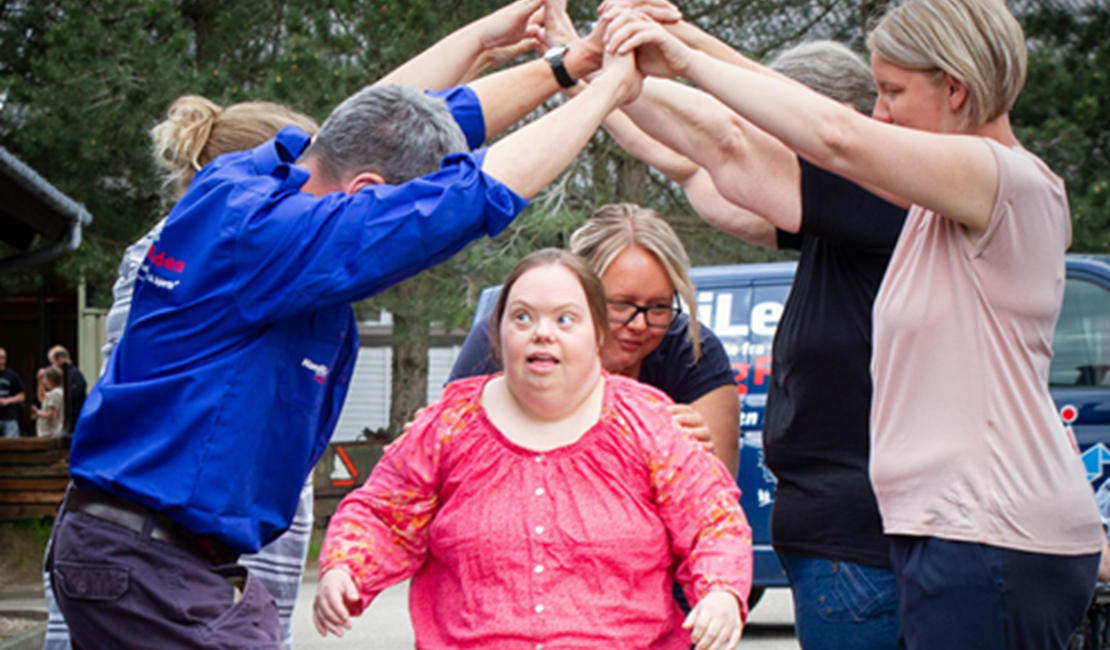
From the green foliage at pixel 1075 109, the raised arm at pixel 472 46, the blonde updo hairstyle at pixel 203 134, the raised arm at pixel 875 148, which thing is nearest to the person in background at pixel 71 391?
the green foliage at pixel 1075 109

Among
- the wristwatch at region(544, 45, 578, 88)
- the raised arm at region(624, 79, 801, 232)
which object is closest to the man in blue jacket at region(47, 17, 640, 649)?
the raised arm at region(624, 79, 801, 232)

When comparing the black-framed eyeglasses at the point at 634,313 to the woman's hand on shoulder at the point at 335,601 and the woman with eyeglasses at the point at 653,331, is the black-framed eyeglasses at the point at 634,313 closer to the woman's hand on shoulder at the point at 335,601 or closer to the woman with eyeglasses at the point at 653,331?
the woman with eyeglasses at the point at 653,331

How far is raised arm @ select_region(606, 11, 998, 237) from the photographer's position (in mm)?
2256

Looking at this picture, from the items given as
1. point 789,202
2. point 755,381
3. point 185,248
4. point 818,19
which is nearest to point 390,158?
point 185,248

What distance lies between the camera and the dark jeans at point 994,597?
222cm

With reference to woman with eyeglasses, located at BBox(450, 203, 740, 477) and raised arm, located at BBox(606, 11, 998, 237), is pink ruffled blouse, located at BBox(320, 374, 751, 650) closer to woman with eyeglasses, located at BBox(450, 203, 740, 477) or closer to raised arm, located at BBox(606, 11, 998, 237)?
woman with eyeglasses, located at BBox(450, 203, 740, 477)

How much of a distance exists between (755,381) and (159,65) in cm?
752

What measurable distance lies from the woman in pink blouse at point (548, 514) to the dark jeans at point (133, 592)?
11.2 inches

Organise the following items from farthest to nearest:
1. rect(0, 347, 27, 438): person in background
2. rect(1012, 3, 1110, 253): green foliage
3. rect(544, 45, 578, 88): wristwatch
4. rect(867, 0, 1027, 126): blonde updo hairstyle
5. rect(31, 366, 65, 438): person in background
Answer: rect(0, 347, 27, 438): person in background < rect(31, 366, 65, 438): person in background < rect(1012, 3, 1110, 253): green foliage < rect(544, 45, 578, 88): wristwatch < rect(867, 0, 1027, 126): blonde updo hairstyle

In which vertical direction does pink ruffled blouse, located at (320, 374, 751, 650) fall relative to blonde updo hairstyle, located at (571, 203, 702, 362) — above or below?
below

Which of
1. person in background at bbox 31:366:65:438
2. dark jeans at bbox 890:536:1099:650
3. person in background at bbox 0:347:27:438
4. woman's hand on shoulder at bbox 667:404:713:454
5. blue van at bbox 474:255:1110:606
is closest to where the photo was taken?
dark jeans at bbox 890:536:1099:650

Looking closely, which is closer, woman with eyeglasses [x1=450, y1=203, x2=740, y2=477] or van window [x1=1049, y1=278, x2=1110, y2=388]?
woman with eyeglasses [x1=450, y1=203, x2=740, y2=477]

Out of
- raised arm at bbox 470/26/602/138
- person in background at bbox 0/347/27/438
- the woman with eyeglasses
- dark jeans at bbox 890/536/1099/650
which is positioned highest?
raised arm at bbox 470/26/602/138

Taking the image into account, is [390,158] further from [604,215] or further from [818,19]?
[818,19]
